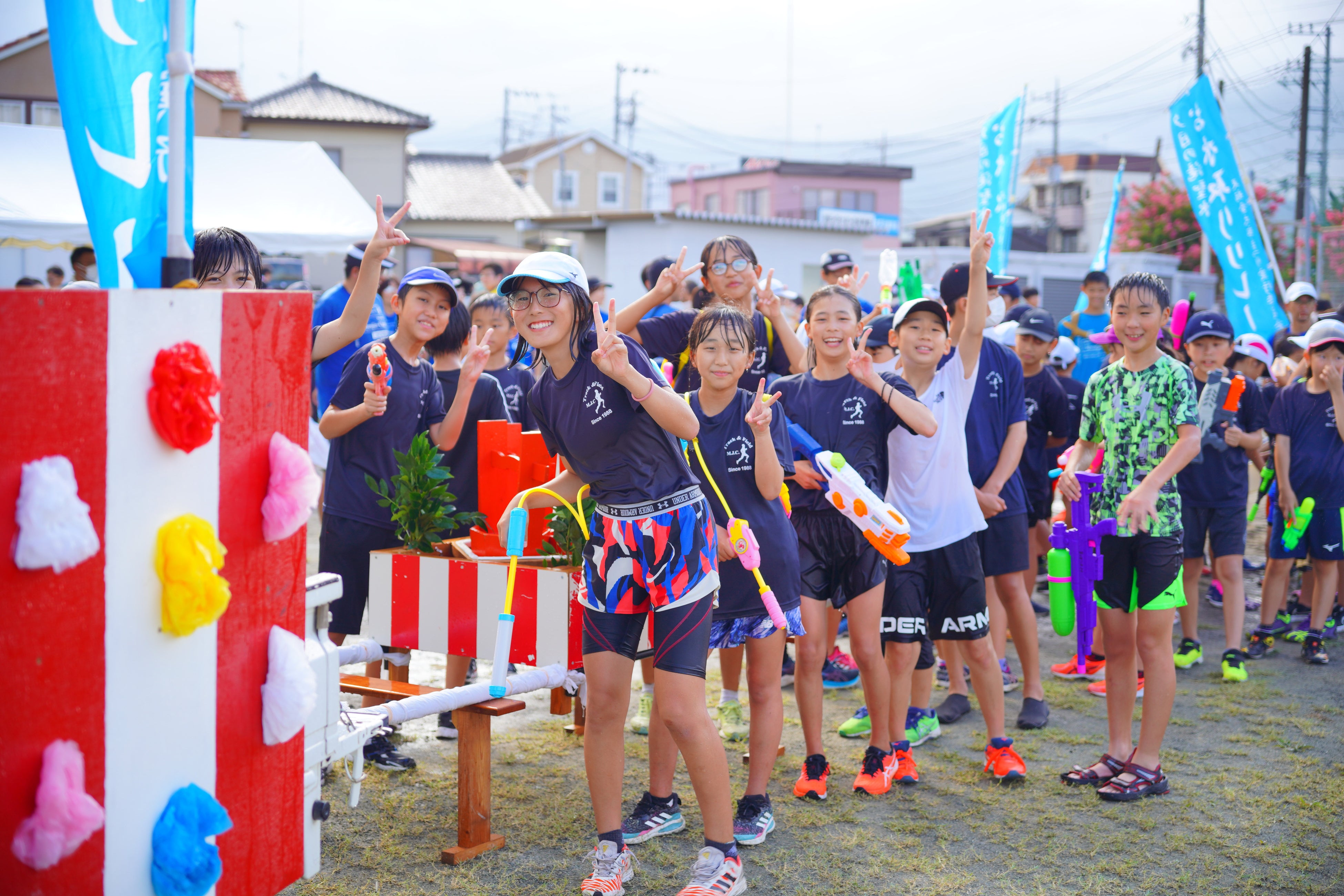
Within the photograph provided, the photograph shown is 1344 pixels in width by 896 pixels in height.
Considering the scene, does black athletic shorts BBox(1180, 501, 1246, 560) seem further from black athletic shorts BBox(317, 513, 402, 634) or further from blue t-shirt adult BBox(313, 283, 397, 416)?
blue t-shirt adult BBox(313, 283, 397, 416)

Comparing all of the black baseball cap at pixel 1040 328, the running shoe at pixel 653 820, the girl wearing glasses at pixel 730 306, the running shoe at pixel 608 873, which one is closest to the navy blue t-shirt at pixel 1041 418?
the black baseball cap at pixel 1040 328

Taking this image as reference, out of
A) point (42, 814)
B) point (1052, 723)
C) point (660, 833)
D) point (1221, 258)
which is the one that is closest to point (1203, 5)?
→ point (1221, 258)

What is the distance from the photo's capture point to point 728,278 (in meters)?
4.92

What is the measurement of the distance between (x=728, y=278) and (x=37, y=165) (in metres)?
8.46

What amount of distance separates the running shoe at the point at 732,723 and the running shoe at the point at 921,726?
786 mm

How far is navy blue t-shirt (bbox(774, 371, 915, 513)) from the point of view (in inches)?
173

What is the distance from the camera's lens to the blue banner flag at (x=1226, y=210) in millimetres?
9602

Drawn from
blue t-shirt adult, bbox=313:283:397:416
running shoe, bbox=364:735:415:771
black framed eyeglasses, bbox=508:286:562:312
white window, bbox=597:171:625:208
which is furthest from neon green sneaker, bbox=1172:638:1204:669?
white window, bbox=597:171:625:208

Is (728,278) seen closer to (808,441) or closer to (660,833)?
(808,441)

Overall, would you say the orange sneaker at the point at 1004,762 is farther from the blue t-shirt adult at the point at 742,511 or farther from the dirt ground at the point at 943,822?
the blue t-shirt adult at the point at 742,511

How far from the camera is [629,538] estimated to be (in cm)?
332

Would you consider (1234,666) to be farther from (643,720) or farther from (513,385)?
(513,385)

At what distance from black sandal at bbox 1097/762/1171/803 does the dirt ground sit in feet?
0.17

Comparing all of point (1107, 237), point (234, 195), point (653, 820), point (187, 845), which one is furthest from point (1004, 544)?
point (234, 195)
